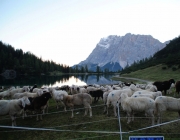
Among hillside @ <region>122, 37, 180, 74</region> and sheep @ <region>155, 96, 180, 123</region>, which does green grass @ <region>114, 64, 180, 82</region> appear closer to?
hillside @ <region>122, 37, 180, 74</region>

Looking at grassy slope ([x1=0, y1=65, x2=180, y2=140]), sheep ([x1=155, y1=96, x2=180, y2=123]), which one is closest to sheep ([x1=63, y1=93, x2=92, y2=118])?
grassy slope ([x1=0, y1=65, x2=180, y2=140])

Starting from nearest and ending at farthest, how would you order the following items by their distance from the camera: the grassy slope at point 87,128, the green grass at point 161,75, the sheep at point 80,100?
the grassy slope at point 87,128, the sheep at point 80,100, the green grass at point 161,75

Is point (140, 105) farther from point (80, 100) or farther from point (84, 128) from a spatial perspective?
point (80, 100)

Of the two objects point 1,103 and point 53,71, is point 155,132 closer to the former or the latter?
point 1,103

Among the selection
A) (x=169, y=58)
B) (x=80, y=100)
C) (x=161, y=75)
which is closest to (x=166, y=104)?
(x=80, y=100)

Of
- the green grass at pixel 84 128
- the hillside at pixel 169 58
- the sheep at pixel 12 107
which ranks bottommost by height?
the green grass at pixel 84 128

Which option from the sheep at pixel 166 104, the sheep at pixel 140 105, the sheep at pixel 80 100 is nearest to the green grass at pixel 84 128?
the sheep at pixel 140 105

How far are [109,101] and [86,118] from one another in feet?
8.73

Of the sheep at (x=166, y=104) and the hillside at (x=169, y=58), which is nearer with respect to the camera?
the sheep at (x=166, y=104)

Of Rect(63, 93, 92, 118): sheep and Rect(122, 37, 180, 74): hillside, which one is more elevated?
Rect(122, 37, 180, 74): hillside

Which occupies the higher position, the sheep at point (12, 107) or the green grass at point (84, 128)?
the sheep at point (12, 107)

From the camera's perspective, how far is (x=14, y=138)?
39.8ft

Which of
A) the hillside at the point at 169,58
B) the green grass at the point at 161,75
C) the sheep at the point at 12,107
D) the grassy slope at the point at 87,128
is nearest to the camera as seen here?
the grassy slope at the point at 87,128

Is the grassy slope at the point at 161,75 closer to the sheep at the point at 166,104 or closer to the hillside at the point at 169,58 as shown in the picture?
the hillside at the point at 169,58
